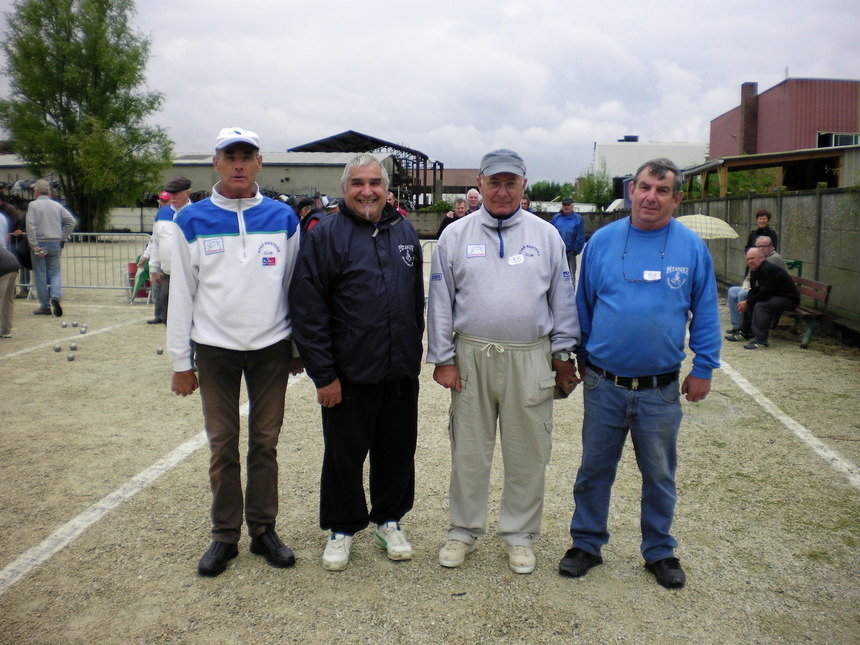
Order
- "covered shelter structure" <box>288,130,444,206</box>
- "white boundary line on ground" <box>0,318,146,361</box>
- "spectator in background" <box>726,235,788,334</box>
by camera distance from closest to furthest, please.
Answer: "white boundary line on ground" <box>0,318,146,361</box> → "spectator in background" <box>726,235,788,334</box> → "covered shelter structure" <box>288,130,444,206</box>

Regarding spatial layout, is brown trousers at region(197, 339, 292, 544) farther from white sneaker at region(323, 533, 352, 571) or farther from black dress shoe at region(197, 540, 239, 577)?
white sneaker at region(323, 533, 352, 571)

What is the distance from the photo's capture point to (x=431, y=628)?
3146 mm

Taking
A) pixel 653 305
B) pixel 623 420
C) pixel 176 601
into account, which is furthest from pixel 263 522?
pixel 653 305

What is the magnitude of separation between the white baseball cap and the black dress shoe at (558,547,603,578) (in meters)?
2.66

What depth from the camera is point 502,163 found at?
142 inches

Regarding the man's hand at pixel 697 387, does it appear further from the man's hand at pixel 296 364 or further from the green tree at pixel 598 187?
the green tree at pixel 598 187

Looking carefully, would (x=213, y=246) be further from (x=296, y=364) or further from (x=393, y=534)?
(x=393, y=534)

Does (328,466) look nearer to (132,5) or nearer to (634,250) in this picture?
(634,250)

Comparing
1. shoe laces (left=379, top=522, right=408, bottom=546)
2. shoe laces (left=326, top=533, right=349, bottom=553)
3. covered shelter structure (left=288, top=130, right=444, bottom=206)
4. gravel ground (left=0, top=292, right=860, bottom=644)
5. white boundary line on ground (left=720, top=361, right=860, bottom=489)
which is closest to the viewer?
gravel ground (left=0, top=292, right=860, bottom=644)

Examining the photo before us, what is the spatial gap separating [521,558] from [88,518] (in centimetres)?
256

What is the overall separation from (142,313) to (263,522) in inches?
379

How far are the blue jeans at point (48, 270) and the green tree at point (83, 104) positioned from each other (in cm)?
2753

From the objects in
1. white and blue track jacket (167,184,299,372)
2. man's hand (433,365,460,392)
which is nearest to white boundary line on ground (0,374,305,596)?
white and blue track jacket (167,184,299,372)

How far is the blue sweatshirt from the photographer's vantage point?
3414 millimetres
